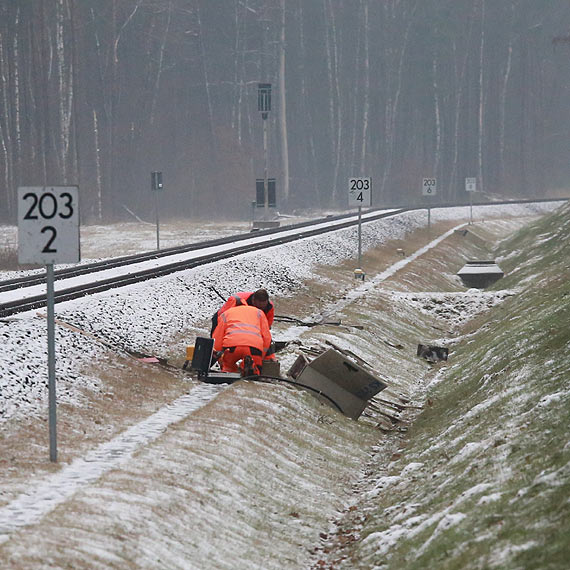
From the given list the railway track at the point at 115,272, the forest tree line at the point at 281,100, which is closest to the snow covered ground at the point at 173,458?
the railway track at the point at 115,272

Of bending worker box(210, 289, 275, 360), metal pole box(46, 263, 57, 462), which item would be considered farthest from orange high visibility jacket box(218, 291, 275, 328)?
metal pole box(46, 263, 57, 462)

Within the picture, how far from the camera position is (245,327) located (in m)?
14.8

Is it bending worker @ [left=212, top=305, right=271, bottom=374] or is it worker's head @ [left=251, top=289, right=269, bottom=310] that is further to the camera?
worker's head @ [left=251, top=289, right=269, bottom=310]

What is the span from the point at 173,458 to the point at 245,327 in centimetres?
417

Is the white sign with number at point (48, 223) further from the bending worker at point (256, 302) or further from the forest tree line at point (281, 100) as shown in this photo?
the forest tree line at point (281, 100)

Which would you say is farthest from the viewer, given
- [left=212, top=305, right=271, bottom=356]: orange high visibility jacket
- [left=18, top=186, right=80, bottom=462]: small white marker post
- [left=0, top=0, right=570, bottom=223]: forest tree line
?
[left=0, top=0, right=570, bottom=223]: forest tree line

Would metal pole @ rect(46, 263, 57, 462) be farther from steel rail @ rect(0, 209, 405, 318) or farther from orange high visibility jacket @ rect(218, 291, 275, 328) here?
steel rail @ rect(0, 209, 405, 318)

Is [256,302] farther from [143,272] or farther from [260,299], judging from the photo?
[143,272]

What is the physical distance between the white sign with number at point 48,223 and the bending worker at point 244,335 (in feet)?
14.7

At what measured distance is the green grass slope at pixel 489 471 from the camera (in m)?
7.70

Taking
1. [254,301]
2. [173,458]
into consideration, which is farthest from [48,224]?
[254,301]

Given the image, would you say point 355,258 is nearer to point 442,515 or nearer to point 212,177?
point 442,515

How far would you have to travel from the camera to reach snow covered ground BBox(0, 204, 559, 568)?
8.64 metres

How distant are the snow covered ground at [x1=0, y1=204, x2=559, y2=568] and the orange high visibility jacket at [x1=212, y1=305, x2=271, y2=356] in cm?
69
